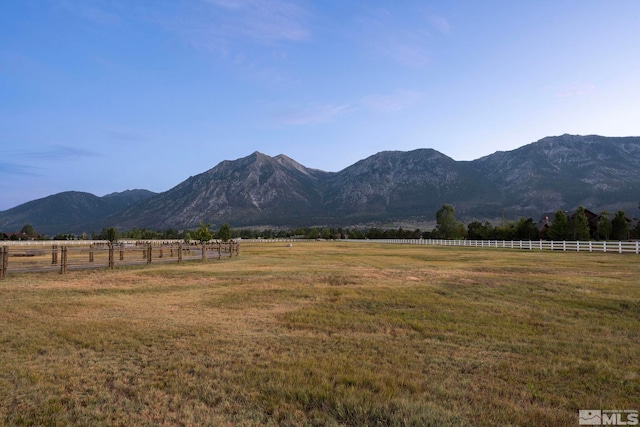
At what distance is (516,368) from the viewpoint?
6.61 meters

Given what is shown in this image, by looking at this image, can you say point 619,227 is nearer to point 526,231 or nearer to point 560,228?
point 560,228

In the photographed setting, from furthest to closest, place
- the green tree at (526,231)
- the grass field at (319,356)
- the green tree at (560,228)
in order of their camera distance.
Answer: the green tree at (526,231) → the green tree at (560,228) → the grass field at (319,356)

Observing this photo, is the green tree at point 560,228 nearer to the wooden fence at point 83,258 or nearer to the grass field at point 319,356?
the wooden fence at point 83,258

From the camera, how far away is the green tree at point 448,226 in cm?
10869

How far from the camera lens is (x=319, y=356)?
7211 mm

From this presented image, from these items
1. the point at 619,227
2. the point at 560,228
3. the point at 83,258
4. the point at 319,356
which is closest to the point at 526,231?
the point at 560,228

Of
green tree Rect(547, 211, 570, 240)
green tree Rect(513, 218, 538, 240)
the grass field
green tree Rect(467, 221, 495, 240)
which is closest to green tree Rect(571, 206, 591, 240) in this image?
green tree Rect(547, 211, 570, 240)

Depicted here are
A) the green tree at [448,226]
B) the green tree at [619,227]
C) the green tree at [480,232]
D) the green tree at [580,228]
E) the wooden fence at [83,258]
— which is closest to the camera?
the wooden fence at [83,258]

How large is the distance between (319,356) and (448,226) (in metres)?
110

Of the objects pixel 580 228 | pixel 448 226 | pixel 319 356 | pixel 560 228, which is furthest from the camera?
pixel 448 226

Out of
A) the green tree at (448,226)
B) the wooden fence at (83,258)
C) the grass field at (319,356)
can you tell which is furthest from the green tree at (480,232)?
the grass field at (319,356)

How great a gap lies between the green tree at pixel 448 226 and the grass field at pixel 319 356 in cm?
9787

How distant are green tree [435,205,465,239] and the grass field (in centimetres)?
9787

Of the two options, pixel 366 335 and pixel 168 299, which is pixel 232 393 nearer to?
pixel 366 335
